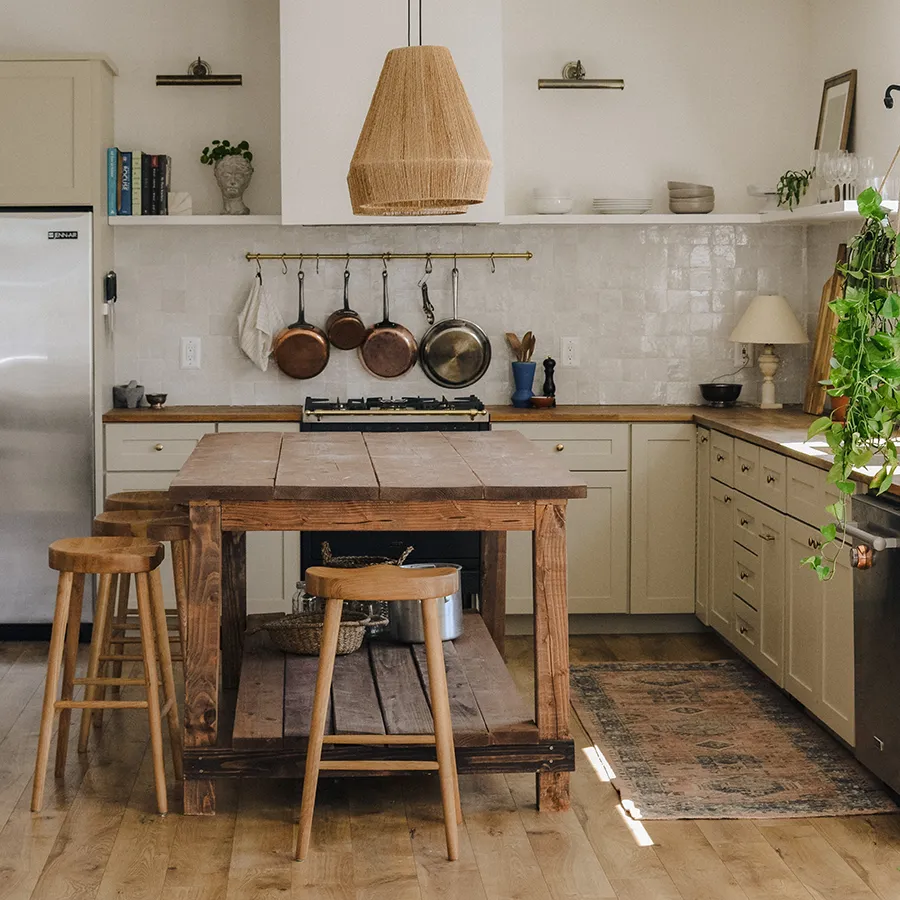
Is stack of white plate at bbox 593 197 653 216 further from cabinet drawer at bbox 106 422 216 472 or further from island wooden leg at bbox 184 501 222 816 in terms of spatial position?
island wooden leg at bbox 184 501 222 816

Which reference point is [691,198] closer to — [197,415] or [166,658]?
[197,415]

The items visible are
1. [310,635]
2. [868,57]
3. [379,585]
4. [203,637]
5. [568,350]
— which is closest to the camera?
[379,585]

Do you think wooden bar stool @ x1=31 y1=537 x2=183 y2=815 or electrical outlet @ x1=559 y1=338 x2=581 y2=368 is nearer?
wooden bar stool @ x1=31 y1=537 x2=183 y2=815

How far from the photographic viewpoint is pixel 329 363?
5.66m

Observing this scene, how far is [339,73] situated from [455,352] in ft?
4.22

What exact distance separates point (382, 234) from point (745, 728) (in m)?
2.71

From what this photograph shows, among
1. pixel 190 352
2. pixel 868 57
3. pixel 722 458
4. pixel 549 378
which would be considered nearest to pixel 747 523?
pixel 722 458

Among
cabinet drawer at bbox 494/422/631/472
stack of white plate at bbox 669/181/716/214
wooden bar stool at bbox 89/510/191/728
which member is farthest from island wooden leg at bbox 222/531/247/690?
stack of white plate at bbox 669/181/716/214

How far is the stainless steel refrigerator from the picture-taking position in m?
5.00

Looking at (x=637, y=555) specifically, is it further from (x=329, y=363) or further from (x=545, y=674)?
(x=545, y=674)

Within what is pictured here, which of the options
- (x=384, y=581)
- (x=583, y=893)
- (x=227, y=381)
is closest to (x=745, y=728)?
(x=583, y=893)

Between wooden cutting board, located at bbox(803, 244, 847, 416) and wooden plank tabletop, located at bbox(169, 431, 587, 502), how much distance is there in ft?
5.18

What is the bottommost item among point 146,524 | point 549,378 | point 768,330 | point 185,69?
point 146,524

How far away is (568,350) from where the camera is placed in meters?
5.71
